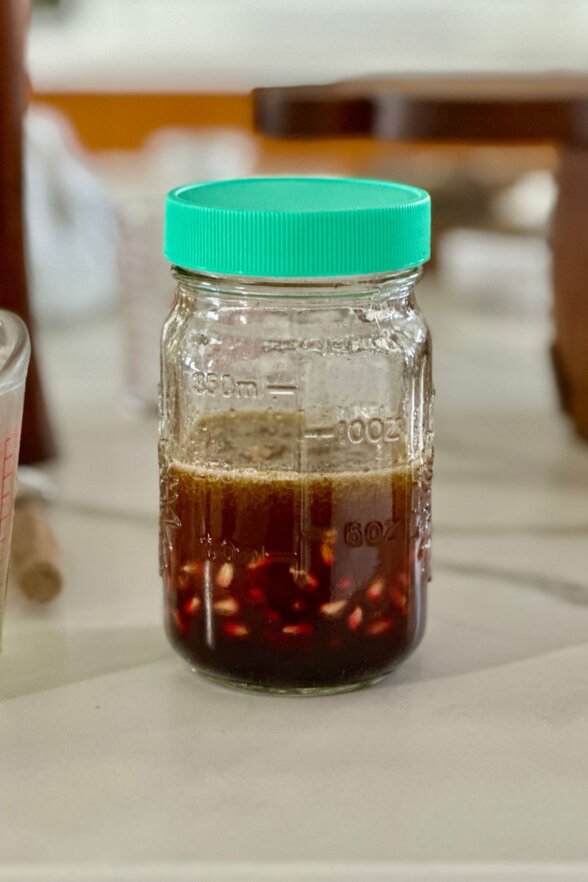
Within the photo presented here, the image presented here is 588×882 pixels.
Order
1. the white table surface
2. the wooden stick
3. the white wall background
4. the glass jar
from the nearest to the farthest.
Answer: the white table surface < the glass jar < the wooden stick < the white wall background

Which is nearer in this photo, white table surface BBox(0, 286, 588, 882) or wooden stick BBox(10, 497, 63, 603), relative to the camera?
white table surface BBox(0, 286, 588, 882)

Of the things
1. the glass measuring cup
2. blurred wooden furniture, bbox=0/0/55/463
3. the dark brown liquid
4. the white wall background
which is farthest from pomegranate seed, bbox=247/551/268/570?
the white wall background

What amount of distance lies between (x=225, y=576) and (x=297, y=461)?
0.21ft

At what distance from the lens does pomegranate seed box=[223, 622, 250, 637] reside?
58 cm

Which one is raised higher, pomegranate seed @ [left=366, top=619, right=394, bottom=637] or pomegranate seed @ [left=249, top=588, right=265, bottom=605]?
pomegranate seed @ [left=249, top=588, right=265, bottom=605]

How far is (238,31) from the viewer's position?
9.14 feet

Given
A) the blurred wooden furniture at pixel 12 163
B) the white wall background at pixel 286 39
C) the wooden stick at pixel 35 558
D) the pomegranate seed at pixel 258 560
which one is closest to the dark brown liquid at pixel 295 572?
the pomegranate seed at pixel 258 560

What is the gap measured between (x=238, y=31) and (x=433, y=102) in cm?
206

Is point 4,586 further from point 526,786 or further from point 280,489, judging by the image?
point 526,786

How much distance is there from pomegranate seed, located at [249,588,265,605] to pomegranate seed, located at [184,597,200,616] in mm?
30

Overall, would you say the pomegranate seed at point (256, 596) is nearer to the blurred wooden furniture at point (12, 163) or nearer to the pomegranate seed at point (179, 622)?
the pomegranate seed at point (179, 622)

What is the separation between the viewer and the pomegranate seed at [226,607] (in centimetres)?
58

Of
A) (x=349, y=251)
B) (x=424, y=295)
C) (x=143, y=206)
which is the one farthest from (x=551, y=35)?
(x=349, y=251)

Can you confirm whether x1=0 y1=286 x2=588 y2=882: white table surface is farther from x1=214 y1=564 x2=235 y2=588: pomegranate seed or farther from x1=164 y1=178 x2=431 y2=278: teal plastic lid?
x1=164 y1=178 x2=431 y2=278: teal plastic lid
